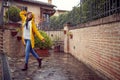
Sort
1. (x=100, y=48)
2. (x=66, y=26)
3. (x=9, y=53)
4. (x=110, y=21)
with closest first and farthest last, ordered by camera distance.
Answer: (x=110, y=21), (x=100, y=48), (x=9, y=53), (x=66, y=26)

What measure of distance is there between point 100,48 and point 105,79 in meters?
1.05

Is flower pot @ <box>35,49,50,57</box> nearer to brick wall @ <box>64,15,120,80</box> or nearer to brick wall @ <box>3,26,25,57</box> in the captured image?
brick wall @ <box>3,26,25,57</box>

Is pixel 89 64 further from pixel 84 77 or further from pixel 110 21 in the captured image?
pixel 110 21

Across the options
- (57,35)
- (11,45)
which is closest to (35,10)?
(57,35)

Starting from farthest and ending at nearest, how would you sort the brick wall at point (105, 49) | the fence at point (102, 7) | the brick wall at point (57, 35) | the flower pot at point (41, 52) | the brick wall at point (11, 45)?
the brick wall at point (57, 35)
the flower pot at point (41, 52)
the brick wall at point (11, 45)
the fence at point (102, 7)
the brick wall at point (105, 49)

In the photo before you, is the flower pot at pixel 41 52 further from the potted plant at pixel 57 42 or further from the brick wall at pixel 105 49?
the potted plant at pixel 57 42

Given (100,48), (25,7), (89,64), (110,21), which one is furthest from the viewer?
(25,7)

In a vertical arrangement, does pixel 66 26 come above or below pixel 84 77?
above

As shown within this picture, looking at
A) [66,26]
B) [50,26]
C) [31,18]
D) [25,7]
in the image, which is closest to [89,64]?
[31,18]

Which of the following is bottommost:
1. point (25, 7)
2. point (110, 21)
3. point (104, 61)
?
point (104, 61)

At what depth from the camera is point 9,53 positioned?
33.1ft

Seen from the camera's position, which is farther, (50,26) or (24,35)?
(50,26)

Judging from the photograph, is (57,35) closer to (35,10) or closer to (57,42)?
(57,42)

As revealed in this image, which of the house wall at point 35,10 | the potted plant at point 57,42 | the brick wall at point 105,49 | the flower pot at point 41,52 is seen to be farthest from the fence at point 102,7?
the house wall at point 35,10
